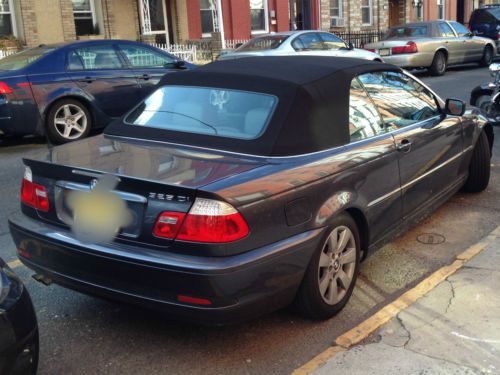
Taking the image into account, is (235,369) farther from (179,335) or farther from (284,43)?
(284,43)

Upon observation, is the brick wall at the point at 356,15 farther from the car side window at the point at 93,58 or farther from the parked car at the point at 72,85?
the car side window at the point at 93,58

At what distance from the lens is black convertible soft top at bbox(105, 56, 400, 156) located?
3.66m

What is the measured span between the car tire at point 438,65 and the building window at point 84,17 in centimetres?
1002

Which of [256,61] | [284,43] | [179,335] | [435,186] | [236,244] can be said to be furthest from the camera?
[284,43]

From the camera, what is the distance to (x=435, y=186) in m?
5.01

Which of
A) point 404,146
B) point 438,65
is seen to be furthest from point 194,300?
point 438,65

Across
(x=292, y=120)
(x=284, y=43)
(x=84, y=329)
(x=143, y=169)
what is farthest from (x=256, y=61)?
(x=284, y=43)

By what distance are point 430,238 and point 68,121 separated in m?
6.11

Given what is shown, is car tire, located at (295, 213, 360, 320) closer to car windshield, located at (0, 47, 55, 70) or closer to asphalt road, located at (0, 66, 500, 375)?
asphalt road, located at (0, 66, 500, 375)

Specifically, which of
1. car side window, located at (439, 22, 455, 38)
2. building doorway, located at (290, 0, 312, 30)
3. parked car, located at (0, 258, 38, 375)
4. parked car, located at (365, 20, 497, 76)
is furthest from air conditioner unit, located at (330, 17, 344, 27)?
parked car, located at (0, 258, 38, 375)

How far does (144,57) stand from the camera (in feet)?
33.0

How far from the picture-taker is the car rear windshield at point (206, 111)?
382cm

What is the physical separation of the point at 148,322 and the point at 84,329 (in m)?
0.38

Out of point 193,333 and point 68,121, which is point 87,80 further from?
point 193,333
